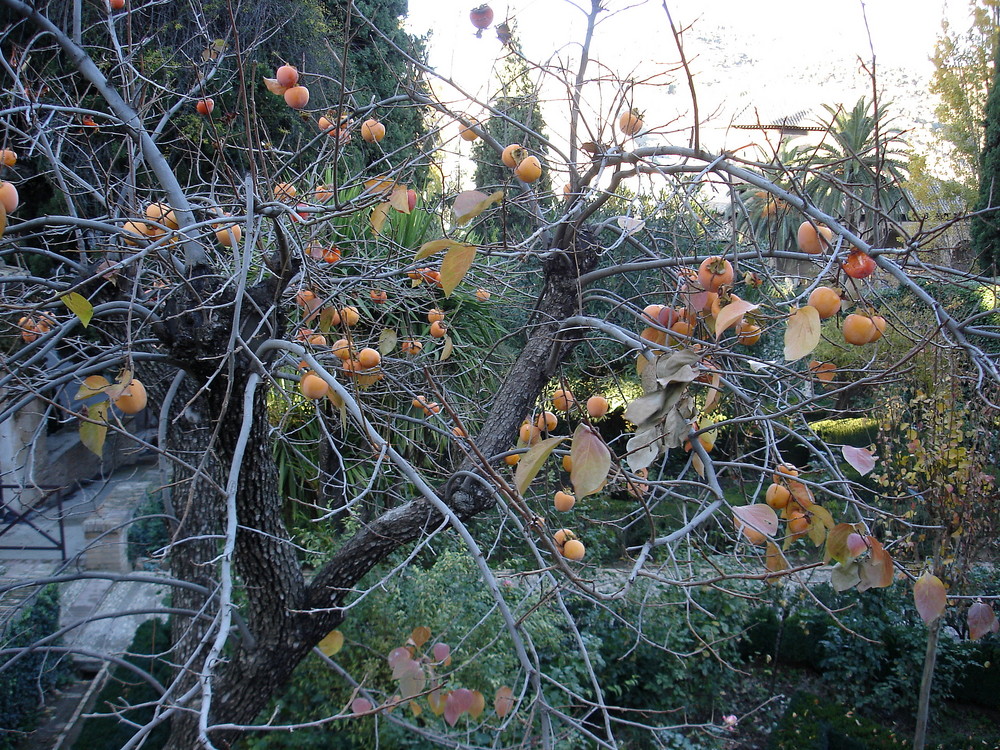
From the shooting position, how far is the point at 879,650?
4.25 metres

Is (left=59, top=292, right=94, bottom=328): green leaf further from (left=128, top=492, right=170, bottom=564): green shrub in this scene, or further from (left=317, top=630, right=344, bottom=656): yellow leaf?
(left=128, top=492, right=170, bottom=564): green shrub

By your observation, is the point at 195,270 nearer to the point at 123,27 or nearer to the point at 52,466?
the point at 123,27

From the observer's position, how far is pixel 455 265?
91 cm

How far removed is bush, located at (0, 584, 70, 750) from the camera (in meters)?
4.09

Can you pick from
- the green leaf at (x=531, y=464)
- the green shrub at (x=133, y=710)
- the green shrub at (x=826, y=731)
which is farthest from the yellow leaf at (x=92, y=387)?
the green shrub at (x=826, y=731)

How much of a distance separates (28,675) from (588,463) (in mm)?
5182

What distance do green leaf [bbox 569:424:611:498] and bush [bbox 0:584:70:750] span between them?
4.26 m

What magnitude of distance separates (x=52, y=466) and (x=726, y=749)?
23.3ft

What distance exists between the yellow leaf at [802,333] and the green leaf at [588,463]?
10.5 inches

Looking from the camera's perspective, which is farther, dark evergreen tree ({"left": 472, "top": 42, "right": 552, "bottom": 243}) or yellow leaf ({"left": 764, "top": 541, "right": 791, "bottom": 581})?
dark evergreen tree ({"left": 472, "top": 42, "right": 552, "bottom": 243})

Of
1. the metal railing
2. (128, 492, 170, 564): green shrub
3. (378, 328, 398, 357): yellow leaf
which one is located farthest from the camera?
(128, 492, 170, 564): green shrub

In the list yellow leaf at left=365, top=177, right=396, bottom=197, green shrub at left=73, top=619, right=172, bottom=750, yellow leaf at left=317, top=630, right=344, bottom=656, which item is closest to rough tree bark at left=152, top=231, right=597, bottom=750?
yellow leaf at left=317, top=630, right=344, bottom=656

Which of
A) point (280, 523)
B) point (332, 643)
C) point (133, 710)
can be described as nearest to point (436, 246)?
point (332, 643)

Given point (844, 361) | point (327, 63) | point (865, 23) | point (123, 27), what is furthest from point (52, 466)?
point (844, 361)
